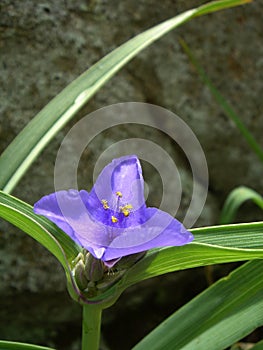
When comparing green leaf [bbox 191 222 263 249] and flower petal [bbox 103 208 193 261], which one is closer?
flower petal [bbox 103 208 193 261]

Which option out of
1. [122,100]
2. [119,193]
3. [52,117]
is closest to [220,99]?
[122,100]

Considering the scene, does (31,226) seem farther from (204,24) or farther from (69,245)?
(204,24)

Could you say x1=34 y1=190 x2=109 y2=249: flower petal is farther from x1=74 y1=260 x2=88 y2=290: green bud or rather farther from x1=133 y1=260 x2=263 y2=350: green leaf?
x1=133 y1=260 x2=263 y2=350: green leaf

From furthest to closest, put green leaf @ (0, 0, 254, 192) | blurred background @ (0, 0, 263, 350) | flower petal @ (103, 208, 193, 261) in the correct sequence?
blurred background @ (0, 0, 263, 350) → green leaf @ (0, 0, 254, 192) → flower petal @ (103, 208, 193, 261)

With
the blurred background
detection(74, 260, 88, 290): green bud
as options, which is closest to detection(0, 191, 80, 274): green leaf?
detection(74, 260, 88, 290): green bud

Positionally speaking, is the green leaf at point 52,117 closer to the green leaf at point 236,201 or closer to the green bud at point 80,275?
the green bud at point 80,275

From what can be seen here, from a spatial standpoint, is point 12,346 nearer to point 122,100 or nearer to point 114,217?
point 114,217

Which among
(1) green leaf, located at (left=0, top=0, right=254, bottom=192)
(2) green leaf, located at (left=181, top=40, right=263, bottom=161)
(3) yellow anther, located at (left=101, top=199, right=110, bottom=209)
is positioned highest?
(2) green leaf, located at (left=181, top=40, right=263, bottom=161)
